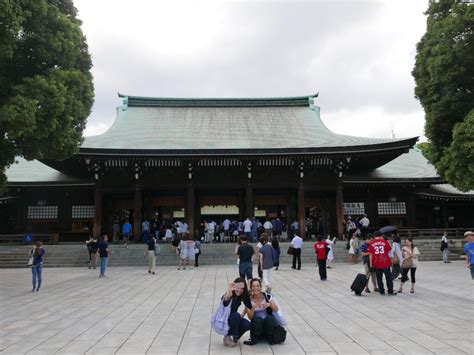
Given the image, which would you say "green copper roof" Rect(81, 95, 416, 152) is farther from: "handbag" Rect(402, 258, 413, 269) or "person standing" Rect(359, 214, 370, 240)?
"handbag" Rect(402, 258, 413, 269)

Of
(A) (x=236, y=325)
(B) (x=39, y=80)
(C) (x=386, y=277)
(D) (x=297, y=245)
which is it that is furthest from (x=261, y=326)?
(D) (x=297, y=245)

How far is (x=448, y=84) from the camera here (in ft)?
59.1

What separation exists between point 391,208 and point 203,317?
21849mm

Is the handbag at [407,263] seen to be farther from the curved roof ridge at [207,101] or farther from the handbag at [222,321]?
the curved roof ridge at [207,101]

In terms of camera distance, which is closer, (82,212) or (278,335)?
(278,335)

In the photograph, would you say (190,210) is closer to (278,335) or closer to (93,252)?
(93,252)

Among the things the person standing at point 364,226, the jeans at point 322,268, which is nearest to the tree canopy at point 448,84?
the person standing at point 364,226

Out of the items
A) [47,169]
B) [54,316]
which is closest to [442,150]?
[54,316]

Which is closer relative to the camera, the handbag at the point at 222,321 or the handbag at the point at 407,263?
the handbag at the point at 222,321

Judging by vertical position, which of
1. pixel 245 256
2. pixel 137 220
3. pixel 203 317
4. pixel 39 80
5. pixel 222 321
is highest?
pixel 39 80

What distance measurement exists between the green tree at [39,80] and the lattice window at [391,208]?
20.6m

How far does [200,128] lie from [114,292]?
715 inches

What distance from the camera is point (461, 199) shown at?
2720 cm

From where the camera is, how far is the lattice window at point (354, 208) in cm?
2656
